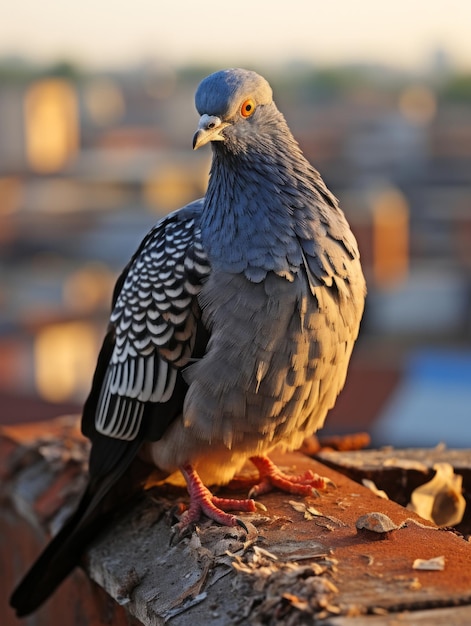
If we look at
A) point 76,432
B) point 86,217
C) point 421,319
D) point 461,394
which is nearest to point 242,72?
point 76,432

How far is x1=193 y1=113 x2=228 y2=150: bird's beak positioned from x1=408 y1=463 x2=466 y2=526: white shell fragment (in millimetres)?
2173

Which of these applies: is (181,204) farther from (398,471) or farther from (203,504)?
(203,504)

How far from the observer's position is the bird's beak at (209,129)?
4.14 meters

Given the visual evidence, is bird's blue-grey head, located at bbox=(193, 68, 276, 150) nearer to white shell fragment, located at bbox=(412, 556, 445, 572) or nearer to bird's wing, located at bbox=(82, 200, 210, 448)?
bird's wing, located at bbox=(82, 200, 210, 448)

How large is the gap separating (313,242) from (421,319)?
22457 mm

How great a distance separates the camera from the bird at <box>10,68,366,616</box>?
167 inches

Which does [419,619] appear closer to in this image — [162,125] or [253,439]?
[253,439]

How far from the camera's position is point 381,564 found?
368 centimetres

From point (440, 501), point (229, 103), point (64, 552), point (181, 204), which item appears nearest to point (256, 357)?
point (229, 103)

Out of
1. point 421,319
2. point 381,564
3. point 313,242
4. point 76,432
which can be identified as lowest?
point 421,319

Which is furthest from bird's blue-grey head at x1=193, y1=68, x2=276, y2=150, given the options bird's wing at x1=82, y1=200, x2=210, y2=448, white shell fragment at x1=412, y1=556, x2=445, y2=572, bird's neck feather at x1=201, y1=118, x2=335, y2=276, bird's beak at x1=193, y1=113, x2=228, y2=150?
white shell fragment at x1=412, y1=556, x2=445, y2=572

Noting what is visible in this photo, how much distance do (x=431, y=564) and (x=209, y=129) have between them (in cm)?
198

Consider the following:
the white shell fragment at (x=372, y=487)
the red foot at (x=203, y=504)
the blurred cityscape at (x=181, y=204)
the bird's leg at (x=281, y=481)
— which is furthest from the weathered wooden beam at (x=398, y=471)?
the blurred cityscape at (x=181, y=204)

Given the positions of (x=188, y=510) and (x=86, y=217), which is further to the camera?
(x=86, y=217)
